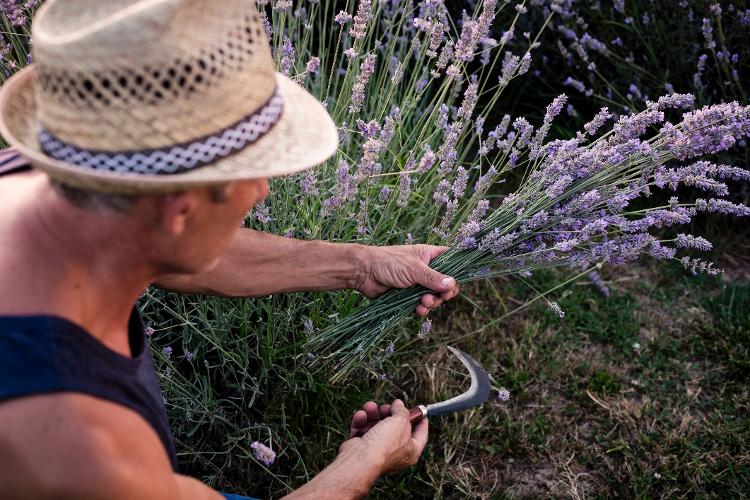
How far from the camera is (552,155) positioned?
2.14 meters

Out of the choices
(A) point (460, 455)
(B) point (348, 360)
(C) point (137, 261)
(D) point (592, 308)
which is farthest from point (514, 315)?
(C) point (137, 261)

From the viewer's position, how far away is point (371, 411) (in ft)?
6.57

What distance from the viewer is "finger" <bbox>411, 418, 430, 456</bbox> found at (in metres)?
→ 1.97

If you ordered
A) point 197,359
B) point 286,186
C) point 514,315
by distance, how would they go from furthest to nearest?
point 514,315
point 197,359
point 286,186

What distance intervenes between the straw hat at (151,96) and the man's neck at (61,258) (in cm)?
8

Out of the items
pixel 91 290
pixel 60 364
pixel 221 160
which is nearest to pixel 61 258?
pixel 91 290

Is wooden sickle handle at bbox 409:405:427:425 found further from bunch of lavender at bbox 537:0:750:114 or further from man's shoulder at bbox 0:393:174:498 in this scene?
bunch of lavender at bbox 537:0:750:114

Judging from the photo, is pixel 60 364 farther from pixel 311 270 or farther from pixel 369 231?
A: pixel 369 231

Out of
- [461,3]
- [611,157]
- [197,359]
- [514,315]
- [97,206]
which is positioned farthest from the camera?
[461,3]

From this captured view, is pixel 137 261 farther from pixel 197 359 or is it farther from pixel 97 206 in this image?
pixel 197 359

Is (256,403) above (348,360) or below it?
below

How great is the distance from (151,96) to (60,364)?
0.43 m

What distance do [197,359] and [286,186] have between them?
64cm

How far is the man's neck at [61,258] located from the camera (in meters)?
1.20
